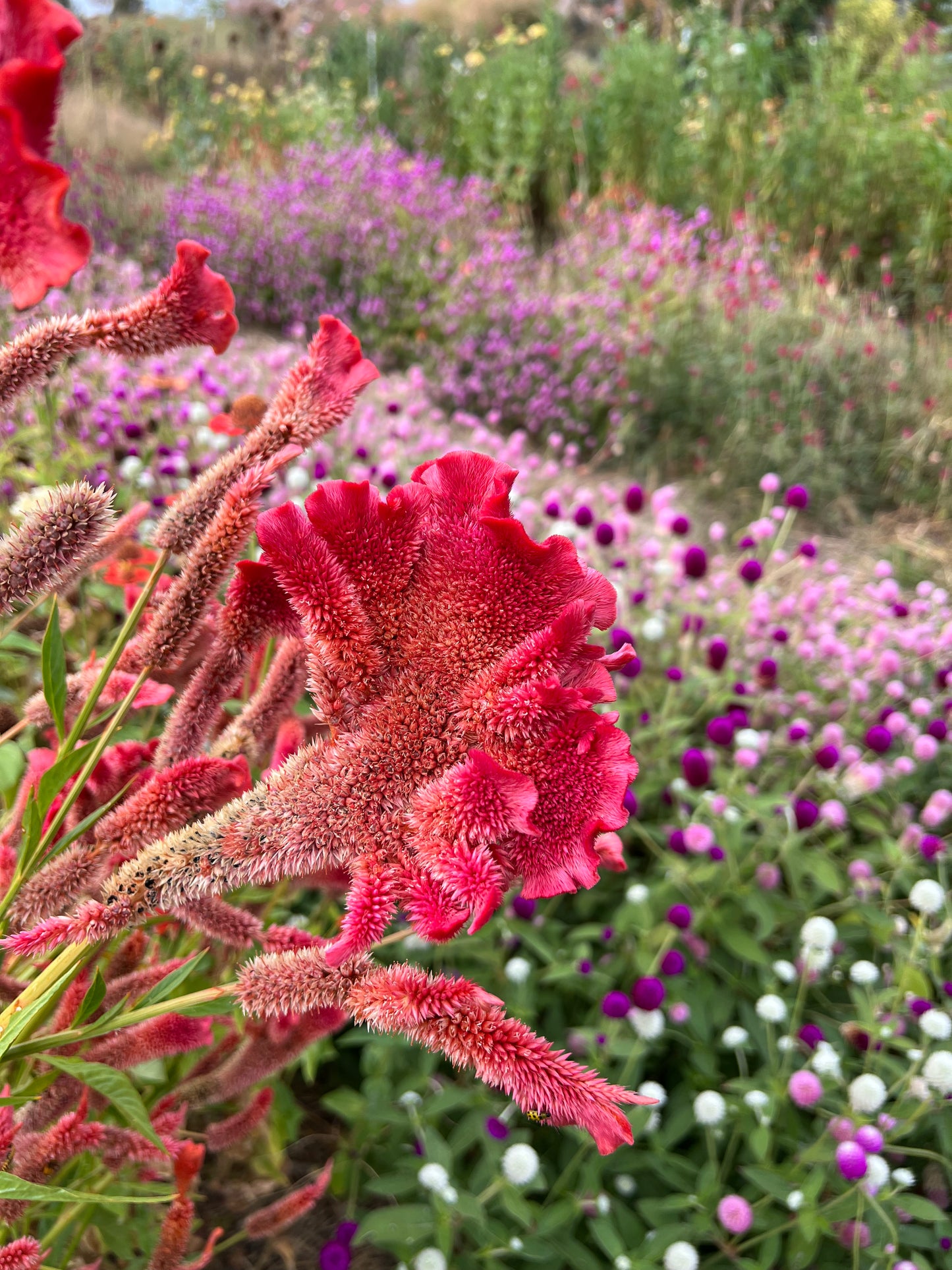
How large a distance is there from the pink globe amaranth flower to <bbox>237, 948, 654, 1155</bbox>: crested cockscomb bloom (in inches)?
55.0

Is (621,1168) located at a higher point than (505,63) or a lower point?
lower

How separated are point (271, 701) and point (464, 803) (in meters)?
0.30

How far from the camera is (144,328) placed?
2.11ft

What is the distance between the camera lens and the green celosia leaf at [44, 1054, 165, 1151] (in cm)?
68

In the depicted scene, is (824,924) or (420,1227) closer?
(420,1227)

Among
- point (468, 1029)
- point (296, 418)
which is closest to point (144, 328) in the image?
point (296, 418)

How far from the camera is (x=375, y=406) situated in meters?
4.49

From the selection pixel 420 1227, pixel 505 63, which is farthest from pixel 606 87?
pixel 420 1227

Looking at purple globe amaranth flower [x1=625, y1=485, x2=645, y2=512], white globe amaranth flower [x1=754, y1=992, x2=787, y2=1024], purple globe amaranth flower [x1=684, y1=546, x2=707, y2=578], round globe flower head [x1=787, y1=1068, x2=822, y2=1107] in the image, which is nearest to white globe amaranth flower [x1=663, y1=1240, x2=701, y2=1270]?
round globe flower head [x1=787, y1=1068, x2=822, y2=1107]

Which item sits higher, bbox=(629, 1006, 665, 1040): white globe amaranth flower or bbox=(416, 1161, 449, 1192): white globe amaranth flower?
bbox=(629, 1006, 665, 1040): white globe amaranth flower

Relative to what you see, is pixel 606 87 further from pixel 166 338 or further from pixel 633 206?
pixel 166 338

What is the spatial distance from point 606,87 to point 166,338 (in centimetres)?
1030

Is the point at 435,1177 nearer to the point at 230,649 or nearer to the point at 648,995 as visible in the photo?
the point at 648,995

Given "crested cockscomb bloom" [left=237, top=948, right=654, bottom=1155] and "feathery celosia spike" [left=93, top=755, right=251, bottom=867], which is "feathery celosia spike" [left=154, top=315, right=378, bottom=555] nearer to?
"feathery celosia spike" [left=93, top=755, right=251, bottom=867]
